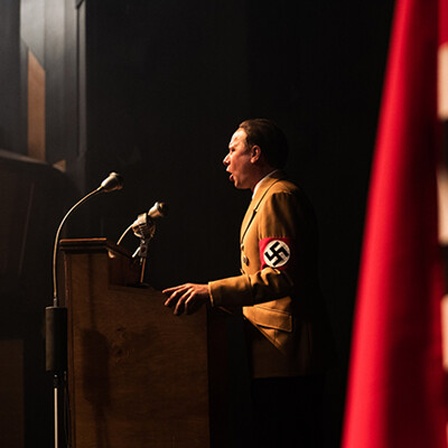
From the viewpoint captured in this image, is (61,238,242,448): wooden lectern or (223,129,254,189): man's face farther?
(223,129,254,189): man's face

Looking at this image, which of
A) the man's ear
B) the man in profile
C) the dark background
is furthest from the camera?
the dark background

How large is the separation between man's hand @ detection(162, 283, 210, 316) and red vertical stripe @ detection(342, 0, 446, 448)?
1.37m

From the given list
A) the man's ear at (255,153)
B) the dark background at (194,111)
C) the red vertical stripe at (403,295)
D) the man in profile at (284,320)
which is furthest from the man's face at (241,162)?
the red vertical stripe at (403,295)

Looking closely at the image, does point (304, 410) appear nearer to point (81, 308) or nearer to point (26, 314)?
point (81, 308)

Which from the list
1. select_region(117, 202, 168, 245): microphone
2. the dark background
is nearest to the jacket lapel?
select_region(117, 202, 168, 245): microphone

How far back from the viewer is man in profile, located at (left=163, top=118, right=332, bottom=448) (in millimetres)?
2010

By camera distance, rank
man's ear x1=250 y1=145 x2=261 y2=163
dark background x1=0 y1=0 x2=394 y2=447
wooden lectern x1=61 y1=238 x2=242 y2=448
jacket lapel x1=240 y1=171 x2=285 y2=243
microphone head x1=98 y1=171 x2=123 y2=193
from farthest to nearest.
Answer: dark background x1=0 y1=0 x2=394 y2=447 → microphone head x1=98 y1=171 x2=123 y2=193 → man's ear x1=250 y1=145 x2=261 y2=163 → jacket lapel x1=240 y1=171 x2=285 y2=243 → wooden lectern x1=61 y1=238 x2=242 y2=448

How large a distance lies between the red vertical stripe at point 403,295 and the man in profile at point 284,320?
143 cm

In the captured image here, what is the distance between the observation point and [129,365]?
1905 mm

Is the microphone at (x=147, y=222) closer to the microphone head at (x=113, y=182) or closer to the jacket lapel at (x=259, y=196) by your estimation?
the microphone head at (x=113, y=182)

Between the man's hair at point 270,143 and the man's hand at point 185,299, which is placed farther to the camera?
the man's hair at point 270,143

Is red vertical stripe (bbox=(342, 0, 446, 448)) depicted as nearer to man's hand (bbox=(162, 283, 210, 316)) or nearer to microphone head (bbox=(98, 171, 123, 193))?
man's hand (bbox=(162, 283, 210, 316))

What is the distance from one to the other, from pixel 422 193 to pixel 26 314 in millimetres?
3055

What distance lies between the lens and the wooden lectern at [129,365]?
1893mm
